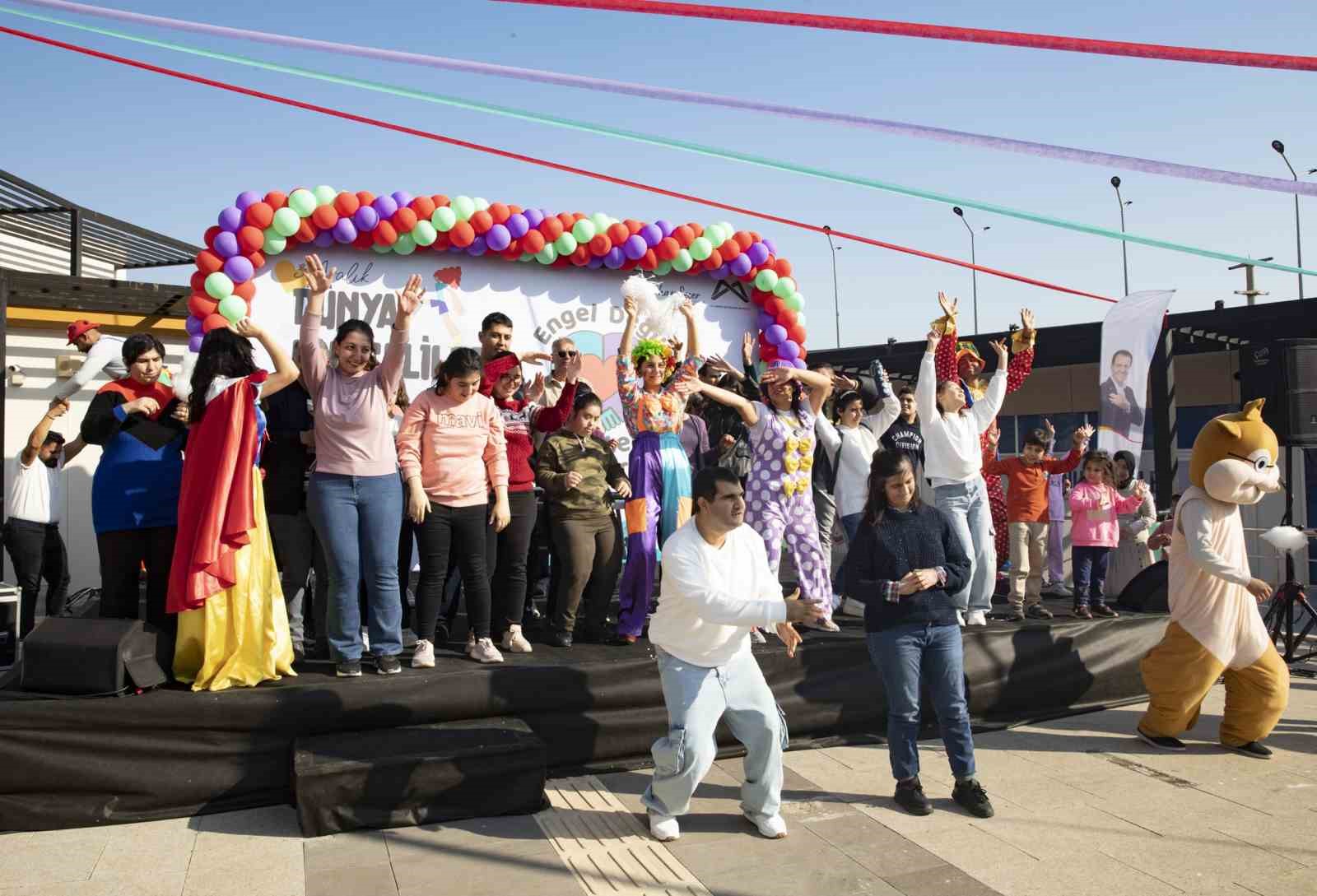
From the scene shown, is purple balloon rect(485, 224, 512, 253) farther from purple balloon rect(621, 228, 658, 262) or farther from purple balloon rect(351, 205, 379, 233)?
purple balloon rect(621, 228, 658, 262)

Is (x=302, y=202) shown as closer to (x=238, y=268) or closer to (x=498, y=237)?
(x=238, y=268)

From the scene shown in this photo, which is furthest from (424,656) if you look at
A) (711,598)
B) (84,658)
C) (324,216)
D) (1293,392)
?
(1293,392)

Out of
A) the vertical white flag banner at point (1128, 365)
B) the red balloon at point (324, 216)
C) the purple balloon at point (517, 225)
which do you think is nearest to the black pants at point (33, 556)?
the red balloon at point (324, 216)

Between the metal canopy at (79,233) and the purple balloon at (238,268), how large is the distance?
15.8ft

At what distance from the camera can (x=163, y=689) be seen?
4.21m

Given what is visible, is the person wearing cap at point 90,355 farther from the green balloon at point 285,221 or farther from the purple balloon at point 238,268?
the green balloon at point 285,221

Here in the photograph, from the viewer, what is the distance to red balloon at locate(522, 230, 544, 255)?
25.0 ft

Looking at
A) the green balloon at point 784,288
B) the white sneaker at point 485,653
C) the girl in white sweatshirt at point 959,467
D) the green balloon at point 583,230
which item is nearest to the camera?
the white sneaker at point 485,653

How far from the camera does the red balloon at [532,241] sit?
25.0 feet

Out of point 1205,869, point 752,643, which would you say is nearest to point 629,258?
point 752,643

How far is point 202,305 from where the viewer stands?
6695mm

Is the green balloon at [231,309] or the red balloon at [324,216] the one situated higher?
the red balloon at [324,216]

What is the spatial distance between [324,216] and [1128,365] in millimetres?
7312

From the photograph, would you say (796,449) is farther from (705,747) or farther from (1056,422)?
(1056,422)
